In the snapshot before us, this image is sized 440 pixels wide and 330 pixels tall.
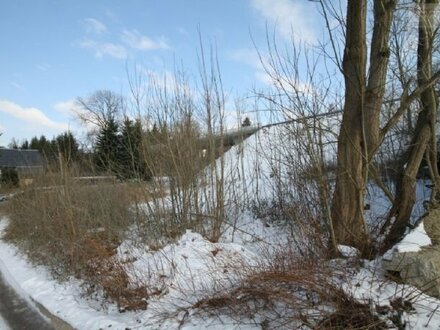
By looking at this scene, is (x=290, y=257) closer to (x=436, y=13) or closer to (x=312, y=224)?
(x=312, y=224)

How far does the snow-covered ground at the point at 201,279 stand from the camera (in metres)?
4.25

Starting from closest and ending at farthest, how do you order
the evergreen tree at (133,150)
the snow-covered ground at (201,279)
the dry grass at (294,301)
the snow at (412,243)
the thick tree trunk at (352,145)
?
1. the dry grass at (294,301)
2. the snow-covered ground at (201,279)
3. the snow at (412,243)
4. the thick tree trunk at (352,145)
5. the evergreen tree at (133,150)

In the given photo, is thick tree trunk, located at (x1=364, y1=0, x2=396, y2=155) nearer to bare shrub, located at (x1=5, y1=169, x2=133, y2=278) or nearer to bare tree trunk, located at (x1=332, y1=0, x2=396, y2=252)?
bare tree trunk, located at (x1=332, y1=0, x2=396, y2=252)

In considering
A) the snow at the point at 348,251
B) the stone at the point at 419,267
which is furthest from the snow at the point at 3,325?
the stone at the point at 419,267

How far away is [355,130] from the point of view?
5.49m

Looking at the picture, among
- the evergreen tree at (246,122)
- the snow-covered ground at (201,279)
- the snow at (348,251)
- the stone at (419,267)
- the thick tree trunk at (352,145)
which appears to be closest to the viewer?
the snow-covered ground at (201,279)

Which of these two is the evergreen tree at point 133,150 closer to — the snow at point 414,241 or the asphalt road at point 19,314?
the asphalt road at point 19,314

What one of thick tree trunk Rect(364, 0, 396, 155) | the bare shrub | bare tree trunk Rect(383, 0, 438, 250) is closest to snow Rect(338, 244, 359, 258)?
bare tree trunk Rect(383, 0, 438, 250)

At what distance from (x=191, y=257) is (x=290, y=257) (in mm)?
2295

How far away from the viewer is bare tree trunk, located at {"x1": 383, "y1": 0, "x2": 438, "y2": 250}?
561 centimetres

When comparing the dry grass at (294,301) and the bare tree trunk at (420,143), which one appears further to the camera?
the bare tree trunk at (420,143)

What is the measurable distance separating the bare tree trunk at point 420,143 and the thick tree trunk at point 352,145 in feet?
1.63

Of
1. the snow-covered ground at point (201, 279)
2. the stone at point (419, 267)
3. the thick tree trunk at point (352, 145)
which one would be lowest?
the snow-covered ground at point (201, 279)

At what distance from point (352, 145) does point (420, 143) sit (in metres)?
1.14
